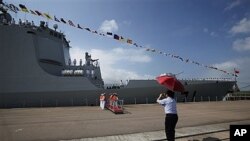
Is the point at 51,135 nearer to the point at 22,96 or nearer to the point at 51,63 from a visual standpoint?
the point at 22,96

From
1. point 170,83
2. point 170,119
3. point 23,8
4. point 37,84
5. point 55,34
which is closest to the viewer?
point 170,83

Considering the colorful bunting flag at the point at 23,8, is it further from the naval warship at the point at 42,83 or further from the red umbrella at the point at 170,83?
the red umbrella at the point at 170,83


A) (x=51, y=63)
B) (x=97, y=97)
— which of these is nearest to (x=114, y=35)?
(x=97, y=97)

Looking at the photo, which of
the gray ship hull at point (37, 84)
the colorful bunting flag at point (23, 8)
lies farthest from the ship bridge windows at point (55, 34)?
the colorful bunting flag at point (23, 8)

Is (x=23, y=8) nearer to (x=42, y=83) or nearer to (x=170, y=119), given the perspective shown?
(x=42, y=83)

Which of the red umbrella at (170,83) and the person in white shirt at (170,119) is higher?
the red umbrella at (170,83)

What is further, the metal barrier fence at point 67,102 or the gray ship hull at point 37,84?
the gray ship hull at point 37,84

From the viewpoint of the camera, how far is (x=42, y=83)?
23.0 metres

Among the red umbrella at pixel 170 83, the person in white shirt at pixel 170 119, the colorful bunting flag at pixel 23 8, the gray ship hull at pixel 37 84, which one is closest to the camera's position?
the red umbrella at pixel 170 83

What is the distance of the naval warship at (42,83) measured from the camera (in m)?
22.7

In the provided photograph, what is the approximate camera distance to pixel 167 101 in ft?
18.8

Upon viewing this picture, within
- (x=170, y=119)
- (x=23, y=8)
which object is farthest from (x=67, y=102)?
(x=170, y=119)

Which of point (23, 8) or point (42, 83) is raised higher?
point (23, 8)

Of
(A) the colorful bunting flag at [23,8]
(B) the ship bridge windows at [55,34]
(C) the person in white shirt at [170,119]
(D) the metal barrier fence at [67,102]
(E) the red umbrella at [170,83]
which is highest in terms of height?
(A) the colorful bunting flag at [23,8]
